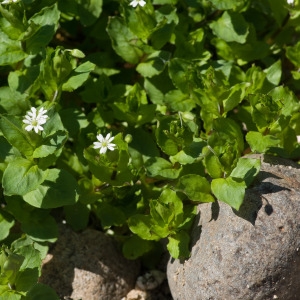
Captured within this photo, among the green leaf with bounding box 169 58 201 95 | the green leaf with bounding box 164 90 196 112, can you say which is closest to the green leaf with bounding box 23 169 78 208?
the green leaf with bounding box 164 90 196 112

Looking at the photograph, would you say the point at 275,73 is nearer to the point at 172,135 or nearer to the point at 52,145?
the point at 172,135

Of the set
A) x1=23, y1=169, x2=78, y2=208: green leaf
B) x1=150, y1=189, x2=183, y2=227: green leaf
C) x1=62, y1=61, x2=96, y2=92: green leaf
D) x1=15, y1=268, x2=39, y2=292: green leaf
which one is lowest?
x1=15, y1=268, x2=39, y2=292: green leaf

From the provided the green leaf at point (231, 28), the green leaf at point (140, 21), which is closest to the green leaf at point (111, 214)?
the green leaf at point (140, 21)

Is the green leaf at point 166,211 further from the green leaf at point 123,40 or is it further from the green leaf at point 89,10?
the green leaf at point 89,10

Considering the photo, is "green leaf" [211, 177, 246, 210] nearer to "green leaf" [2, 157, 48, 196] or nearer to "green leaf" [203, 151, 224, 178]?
"green leaf" [203, 151, 224, 178]

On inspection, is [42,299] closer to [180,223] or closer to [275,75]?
[180,223]

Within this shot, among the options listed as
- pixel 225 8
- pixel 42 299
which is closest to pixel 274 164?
pixel 225 8

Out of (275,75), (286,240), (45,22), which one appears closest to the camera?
(286,240)
